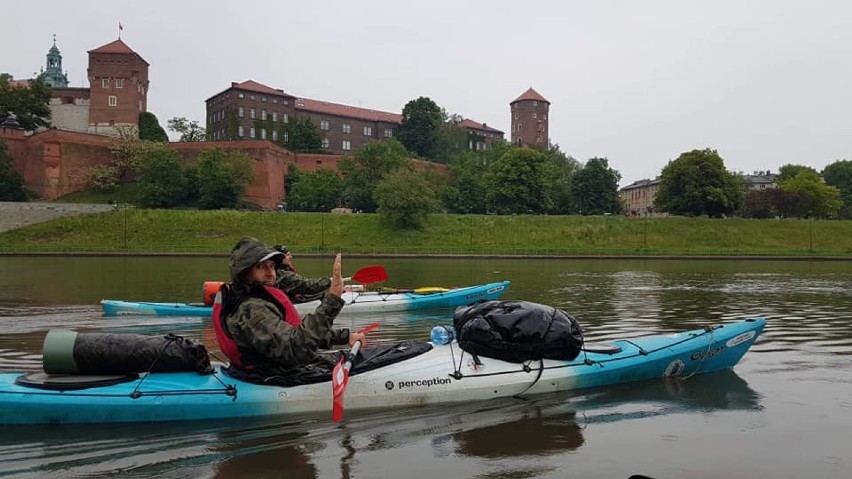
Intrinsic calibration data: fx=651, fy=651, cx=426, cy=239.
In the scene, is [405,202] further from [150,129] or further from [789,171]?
[789,171]

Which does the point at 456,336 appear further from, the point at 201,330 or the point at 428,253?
the point at 428,253

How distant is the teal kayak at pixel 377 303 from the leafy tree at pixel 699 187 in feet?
179

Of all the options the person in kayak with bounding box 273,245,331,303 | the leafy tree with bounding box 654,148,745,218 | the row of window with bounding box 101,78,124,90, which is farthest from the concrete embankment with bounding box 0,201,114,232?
the leafy tree with bounding box 654,148,745,218

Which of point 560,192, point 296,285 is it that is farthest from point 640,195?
point 296,285

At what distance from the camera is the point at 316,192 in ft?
233

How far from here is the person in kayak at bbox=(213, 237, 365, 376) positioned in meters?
6.05

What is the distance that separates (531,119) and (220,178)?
7361 centimetres

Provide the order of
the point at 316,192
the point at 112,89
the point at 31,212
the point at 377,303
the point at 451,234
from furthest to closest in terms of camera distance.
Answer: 1. the point at 112,89
2. the point at 316,192
3. the point at 31,212
4. the point at 451,234
5. the point at 377,303

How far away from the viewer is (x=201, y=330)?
42.6 ft

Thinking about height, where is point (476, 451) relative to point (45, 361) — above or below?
below

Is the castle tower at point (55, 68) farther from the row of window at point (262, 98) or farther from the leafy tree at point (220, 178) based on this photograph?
the leafy tree at point (220, 178)

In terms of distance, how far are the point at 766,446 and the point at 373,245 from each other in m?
46.7

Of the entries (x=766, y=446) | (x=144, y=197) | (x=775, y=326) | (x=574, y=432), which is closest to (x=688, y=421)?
(x=766, y=446)

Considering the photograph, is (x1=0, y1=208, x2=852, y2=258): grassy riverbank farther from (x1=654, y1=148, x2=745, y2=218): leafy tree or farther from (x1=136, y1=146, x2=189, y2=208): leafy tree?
(x1=136, y1=146, x2=189, y2=208): leafy tree
